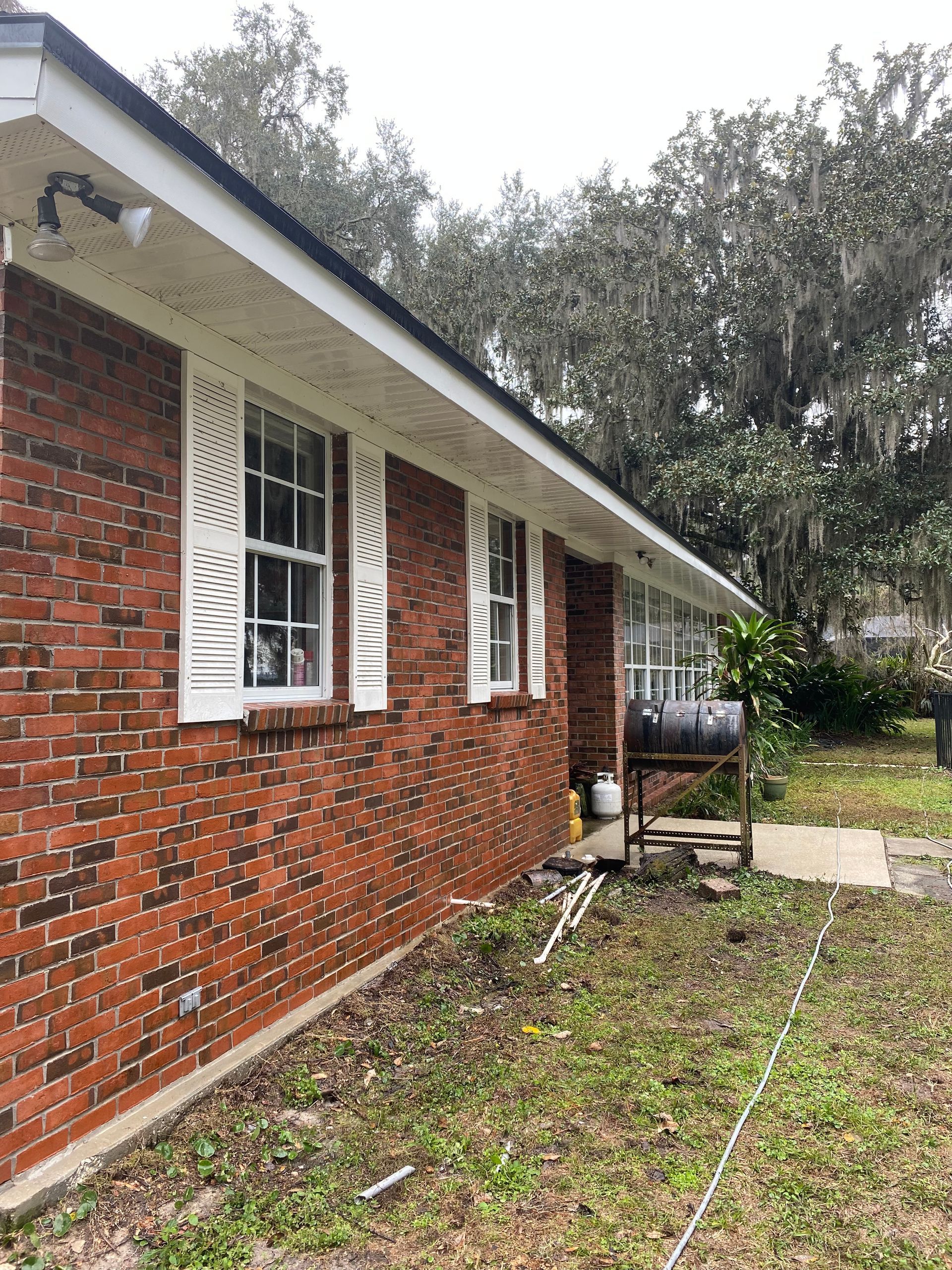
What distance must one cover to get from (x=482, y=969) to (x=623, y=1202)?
6.38 ft

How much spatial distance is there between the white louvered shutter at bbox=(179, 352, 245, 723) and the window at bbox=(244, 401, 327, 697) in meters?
0.22

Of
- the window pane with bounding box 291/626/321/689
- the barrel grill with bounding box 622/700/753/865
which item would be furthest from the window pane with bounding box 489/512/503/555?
the window pane with bounding box 291/626/321/689

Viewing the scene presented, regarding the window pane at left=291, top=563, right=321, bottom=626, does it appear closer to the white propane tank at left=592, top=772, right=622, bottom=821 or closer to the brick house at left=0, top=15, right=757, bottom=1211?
the brick house at left=0, top=15, right=757, bottom=1211

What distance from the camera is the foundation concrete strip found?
2289 millimetres

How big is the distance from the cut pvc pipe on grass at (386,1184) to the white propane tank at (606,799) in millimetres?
6405

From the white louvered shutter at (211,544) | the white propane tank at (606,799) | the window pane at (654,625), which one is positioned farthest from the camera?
the window pane at (654,625)

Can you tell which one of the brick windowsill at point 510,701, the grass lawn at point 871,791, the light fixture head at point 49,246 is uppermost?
the light fixture head at point 49,246

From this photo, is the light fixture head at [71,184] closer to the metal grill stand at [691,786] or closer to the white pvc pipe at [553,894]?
the white pvc pipe at [553,894]

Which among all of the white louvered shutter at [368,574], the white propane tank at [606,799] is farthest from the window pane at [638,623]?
the white louvered shutter at [368,574]

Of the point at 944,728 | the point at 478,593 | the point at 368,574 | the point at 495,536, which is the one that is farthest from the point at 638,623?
the point at 368,574

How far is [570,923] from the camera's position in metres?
5.15

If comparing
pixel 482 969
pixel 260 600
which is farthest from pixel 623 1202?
pixel 260 600

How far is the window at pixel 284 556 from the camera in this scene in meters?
3.66

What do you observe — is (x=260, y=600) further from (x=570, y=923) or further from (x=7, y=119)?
(x=570, y=923)
